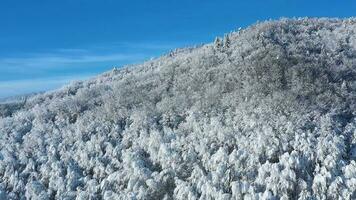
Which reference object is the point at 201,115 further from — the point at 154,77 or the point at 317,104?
the point at 154,77

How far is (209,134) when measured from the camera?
76750 mm

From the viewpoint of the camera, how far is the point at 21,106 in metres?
163

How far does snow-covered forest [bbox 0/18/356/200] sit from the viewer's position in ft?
212

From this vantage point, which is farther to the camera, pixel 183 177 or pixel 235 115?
pixel 235 115

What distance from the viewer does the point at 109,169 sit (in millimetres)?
75000

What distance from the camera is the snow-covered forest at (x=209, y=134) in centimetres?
6456

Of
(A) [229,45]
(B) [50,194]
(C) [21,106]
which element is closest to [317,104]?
(B) [50,194]

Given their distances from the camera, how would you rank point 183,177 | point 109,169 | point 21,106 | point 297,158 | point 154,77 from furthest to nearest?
1. point 21,106
2. point 154,77
3. point 109,169
4. point 183,177
5. point 297,158

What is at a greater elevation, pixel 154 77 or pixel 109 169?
pixel 154 77

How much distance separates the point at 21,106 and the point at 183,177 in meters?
105

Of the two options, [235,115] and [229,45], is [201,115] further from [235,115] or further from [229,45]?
[229,45]

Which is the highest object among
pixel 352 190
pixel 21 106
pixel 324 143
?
pixel 21 106

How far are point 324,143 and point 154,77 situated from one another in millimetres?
65336

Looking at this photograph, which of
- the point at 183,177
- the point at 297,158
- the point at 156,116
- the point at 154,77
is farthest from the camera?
the point at 154,77
